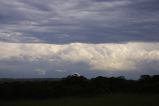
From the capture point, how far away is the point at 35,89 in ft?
172

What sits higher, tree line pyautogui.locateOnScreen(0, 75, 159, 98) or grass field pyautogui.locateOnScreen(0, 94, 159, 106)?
tree line pyautogui.locateOnScreen(0, 75, 159, 98)

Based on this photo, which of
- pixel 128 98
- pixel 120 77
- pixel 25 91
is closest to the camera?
pixel 128 98

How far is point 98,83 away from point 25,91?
501 inches

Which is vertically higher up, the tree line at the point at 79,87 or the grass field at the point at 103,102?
the tree line at the point at 79,87

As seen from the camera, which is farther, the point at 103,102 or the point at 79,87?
the point at 79,87

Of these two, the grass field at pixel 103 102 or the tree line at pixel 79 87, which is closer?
the grass field at pixel 103 102

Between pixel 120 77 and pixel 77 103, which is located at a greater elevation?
pixel 120 77

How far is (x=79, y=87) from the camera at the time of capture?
55.9m

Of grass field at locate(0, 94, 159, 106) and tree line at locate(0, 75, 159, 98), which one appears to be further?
tree line at locate(0, 75, 159, 98)

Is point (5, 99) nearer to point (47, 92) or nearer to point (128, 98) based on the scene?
point (47, 92)

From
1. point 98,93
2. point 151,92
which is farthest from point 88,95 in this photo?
point 151,92

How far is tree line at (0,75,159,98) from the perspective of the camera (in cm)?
5203

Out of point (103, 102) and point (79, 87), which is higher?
point (79, 87)

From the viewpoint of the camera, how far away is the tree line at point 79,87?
171 feet
